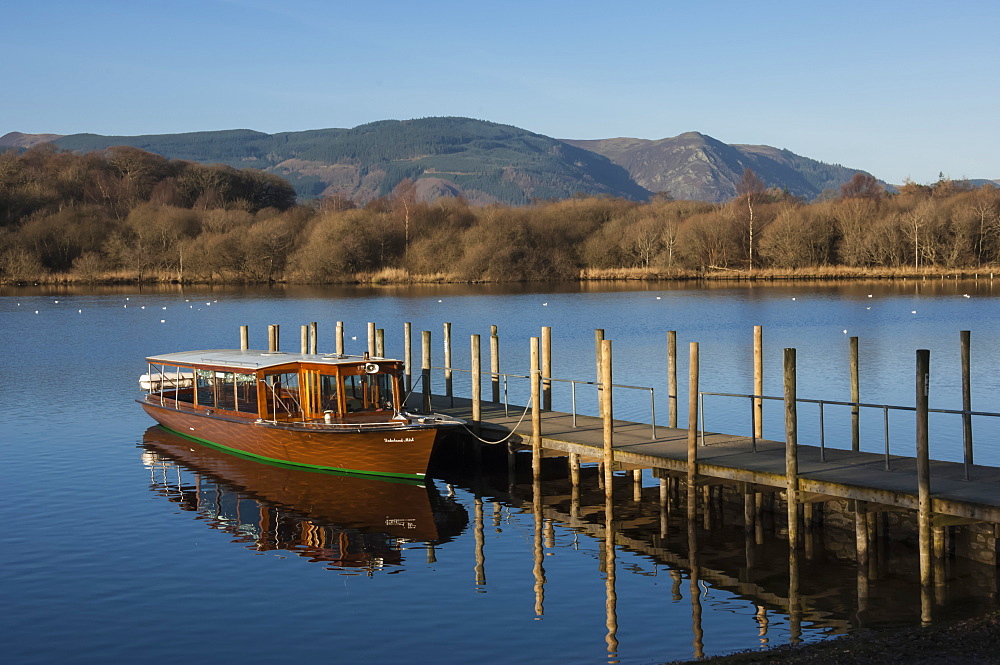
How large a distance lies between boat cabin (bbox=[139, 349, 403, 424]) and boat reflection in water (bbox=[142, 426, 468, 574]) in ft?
4.74

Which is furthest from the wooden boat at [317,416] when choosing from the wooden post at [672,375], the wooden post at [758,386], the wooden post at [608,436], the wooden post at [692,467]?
the wooden post at [692,467]

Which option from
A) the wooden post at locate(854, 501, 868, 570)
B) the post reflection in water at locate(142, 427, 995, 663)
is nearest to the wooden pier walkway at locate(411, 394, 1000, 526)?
the wooden post at locate(854, 501, 868, 570)

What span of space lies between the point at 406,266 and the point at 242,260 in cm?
1755

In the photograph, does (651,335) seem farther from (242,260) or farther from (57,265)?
(57,265)

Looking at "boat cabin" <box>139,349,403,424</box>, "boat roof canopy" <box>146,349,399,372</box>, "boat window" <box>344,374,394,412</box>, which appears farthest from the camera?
"boat roof canopy" <box>146,349,399,372</box>

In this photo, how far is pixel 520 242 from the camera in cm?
11431

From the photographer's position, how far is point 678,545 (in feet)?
65.8

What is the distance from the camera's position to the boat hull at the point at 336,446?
25203 mm

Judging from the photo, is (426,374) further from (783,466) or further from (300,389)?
(783,466)

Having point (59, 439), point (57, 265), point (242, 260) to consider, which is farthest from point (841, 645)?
point (57, 265)

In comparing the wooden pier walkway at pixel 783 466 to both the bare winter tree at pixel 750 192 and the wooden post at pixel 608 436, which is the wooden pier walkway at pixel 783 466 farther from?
the bare winter tree at pixel 750 192

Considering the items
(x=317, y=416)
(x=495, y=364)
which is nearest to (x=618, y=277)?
(x=495, y=364)

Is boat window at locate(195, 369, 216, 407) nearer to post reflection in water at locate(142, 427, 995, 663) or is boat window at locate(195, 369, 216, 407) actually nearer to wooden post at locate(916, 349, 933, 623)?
post reflection in water at locate(142, 427, 995, 663)

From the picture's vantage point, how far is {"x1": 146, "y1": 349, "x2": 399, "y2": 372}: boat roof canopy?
26841 mm
